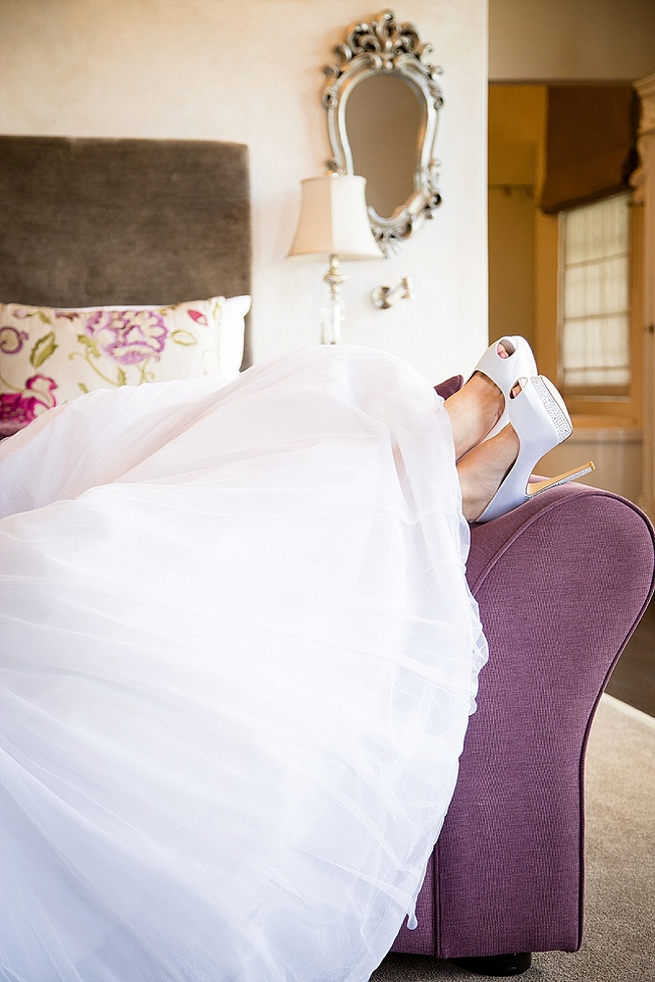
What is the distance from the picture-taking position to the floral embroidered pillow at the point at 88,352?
3.18 metres

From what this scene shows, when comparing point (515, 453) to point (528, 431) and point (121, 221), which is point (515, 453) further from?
point (121, 221)

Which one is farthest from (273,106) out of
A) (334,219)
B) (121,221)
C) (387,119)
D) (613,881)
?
(613,881)

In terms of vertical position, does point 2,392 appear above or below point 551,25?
below

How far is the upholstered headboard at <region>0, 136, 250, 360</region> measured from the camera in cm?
380

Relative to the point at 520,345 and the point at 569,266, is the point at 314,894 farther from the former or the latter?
the point at 569,266

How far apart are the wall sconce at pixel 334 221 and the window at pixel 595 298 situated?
11.6 ft

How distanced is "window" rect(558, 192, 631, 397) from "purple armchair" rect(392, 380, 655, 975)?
5838 millimetres

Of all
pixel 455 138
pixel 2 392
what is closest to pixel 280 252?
pixel 455 138

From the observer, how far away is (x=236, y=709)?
1071 mm

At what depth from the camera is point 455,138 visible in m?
4.21

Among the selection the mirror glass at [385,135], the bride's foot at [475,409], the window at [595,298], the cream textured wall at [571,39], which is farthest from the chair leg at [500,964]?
the window at [595,298]

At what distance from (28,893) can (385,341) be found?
3453 millimetres

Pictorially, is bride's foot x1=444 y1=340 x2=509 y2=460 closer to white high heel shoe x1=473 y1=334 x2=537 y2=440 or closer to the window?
white high heel shoe x1=473 y1=334 x2=537 y2=440

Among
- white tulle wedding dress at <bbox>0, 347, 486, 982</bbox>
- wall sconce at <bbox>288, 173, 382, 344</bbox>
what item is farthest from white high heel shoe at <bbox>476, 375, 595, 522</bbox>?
wall sconce at <bbox>288, 173, 382, 344</bbox>
